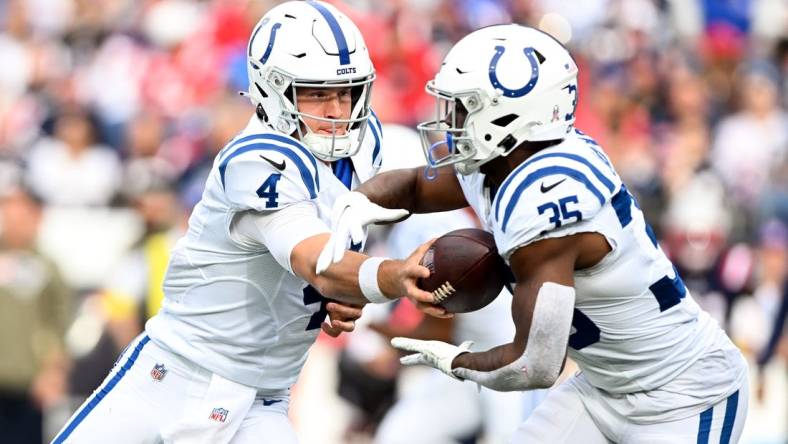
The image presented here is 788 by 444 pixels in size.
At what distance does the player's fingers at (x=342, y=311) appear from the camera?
4117 millimetres

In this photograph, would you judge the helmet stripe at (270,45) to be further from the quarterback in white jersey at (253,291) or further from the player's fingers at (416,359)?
the player's fingers at (416,359)

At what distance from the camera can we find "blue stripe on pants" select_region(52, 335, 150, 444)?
438 cm

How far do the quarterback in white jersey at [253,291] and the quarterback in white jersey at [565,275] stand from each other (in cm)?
26

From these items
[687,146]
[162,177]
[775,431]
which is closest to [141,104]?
[162,177]

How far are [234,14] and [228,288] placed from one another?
654 centimetres

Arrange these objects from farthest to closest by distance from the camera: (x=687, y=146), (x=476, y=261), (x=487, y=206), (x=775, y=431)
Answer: (x=687, y=146) → (x=775, y=431) → (x=487, y=206) → (x=476, y=261)

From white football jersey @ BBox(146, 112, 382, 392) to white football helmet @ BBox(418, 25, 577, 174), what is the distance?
0.48m

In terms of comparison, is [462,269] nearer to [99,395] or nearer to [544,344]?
[544,344]

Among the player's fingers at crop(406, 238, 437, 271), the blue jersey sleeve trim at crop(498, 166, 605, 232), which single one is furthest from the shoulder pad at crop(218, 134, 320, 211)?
the blue jersey sleeve trim at crop(498, 166, 605, 232)

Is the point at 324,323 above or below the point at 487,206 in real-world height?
below

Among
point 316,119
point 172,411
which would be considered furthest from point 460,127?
point 172,411

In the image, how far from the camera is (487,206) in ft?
13.9

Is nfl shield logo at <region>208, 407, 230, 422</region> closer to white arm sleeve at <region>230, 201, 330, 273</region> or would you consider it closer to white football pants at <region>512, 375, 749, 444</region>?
white arm sleeve at <region>230, 201, 330, 273</region>

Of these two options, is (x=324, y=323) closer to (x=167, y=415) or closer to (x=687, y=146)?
(x=167, y=415)
